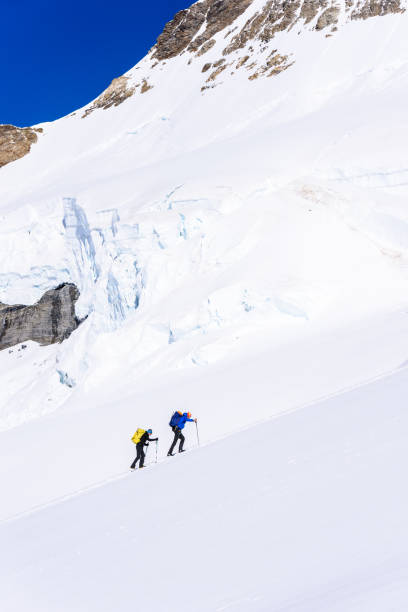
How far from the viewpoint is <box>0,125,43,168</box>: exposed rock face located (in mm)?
58062

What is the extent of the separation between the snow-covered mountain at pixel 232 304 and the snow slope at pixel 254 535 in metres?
0.04

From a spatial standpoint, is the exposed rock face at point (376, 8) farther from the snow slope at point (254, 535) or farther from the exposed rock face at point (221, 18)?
the snow slope at point (254, 535)

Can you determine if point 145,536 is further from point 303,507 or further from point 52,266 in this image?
point 52,266

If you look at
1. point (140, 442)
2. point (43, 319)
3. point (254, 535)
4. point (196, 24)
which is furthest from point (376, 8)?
point (254, 535)

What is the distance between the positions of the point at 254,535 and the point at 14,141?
62.5 meters

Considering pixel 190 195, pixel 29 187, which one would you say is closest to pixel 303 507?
pixel 190 195

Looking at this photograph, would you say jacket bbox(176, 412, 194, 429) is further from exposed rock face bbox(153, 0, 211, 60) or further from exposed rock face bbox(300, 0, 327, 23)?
exposed rock face bbox(153, 0, 211, 60)

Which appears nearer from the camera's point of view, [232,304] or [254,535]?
[254,535]

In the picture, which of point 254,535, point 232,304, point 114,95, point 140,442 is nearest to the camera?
point 254,535

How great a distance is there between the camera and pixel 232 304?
17328 millimetres

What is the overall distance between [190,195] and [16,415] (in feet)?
35.4

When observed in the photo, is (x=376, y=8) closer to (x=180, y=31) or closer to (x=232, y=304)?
(x=180, y=31)

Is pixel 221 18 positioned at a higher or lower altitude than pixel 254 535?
higher

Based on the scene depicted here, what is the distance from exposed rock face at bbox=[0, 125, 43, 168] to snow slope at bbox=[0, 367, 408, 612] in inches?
2240
